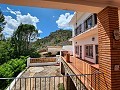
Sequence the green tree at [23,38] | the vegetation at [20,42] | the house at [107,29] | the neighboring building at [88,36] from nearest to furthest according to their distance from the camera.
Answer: the house at [107,29] < the neighboring building at [88,36] < the vegetation at [20,42] < the green tree at [23,38]

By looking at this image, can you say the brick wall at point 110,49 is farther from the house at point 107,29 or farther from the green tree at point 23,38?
the green tree at point 23,38

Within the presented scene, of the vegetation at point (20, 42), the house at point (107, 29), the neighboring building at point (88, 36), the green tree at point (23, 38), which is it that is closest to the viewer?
the house at point (107, 29)

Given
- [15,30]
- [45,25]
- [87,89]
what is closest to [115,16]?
[87,89]

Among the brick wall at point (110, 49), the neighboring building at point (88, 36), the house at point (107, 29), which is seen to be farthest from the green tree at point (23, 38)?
the brick wall at point (110, 49)

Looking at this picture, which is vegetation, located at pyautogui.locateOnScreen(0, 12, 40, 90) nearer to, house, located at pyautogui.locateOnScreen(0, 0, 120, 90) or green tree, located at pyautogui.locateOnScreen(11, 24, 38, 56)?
green tree, located at pyautogui.locateOnScreen(11, 24, 38, 56)

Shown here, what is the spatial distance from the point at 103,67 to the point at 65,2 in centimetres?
212

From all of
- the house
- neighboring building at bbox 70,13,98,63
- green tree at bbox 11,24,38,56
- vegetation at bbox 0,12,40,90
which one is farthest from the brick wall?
green tree at bbox 11,24,38,56

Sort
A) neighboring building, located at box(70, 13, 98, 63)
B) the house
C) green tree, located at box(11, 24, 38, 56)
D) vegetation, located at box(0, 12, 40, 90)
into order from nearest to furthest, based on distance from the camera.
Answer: the house, neighboring building, located at box(70, 13, 98, 63), vegetation, located at box(0, 12, 40, 90), green tree, located at box(11, 24, 38, 56)

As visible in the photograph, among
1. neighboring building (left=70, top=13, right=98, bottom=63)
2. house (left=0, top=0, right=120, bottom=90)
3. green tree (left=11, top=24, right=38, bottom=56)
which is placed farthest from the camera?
green tree (left=11, top=24, right=38, bottom=56)

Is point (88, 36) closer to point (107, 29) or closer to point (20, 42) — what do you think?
point (107, 29)

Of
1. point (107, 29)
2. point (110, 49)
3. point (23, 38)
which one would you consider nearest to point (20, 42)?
point (23, 38)

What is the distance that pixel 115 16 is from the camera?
3969mm

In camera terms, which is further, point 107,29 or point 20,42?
point 20,42

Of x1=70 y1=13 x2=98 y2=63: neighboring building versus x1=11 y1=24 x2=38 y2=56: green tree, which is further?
x1=11 y1=24 x2=38 y2=56: green tree
